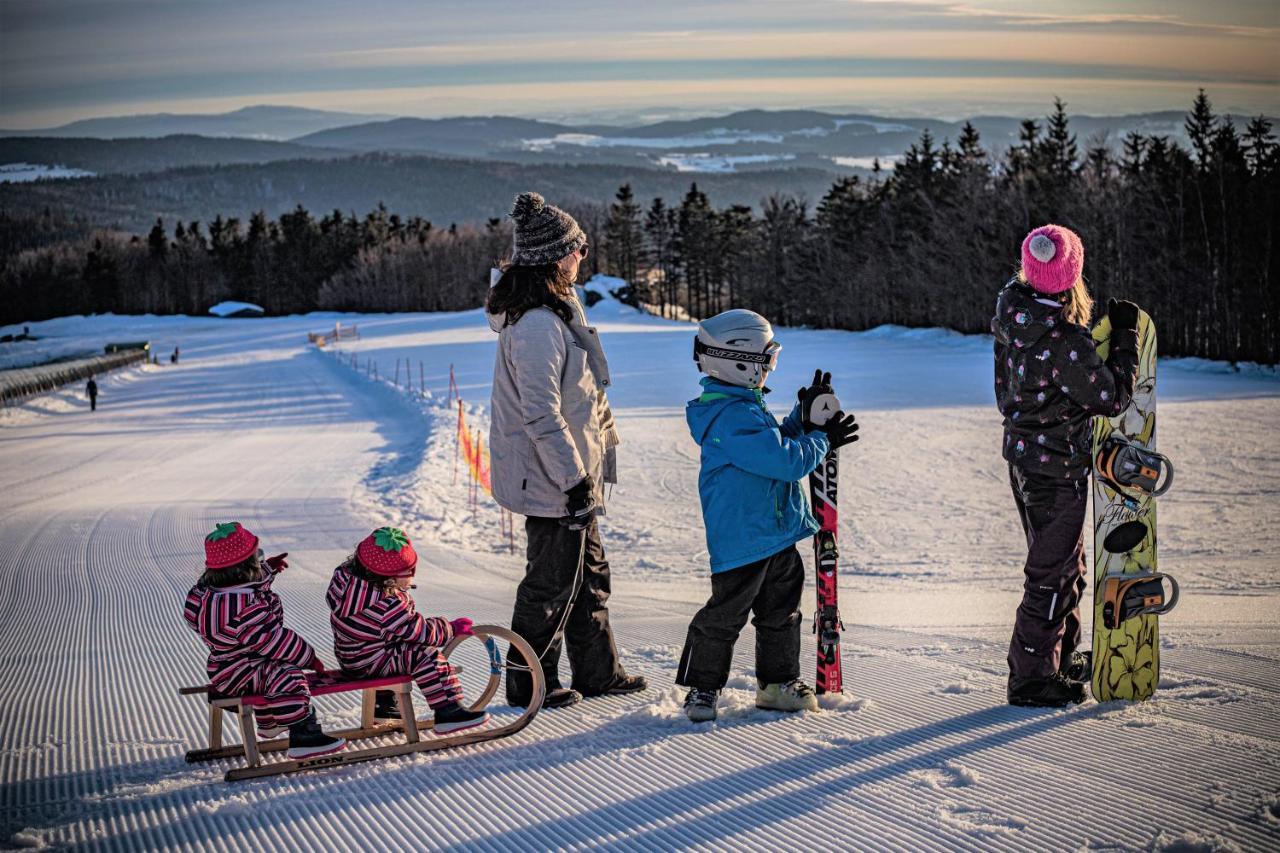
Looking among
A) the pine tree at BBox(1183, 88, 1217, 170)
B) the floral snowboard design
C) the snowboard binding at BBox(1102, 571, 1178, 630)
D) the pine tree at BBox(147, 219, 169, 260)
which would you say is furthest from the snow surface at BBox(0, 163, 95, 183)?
the snowboard binding at BBox(1102, 571, 1178, 630)

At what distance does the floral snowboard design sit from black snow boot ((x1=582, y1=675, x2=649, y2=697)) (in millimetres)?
1881

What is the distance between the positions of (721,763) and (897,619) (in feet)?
10.8

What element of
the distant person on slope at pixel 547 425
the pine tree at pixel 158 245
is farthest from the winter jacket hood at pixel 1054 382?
the pine tree at pixel 158 245

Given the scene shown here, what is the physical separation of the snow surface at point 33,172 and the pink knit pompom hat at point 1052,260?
50.0 metres

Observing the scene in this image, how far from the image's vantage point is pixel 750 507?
13.8 ft

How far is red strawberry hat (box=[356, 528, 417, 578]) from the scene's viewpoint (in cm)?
386

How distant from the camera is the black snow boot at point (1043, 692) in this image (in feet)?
14.2

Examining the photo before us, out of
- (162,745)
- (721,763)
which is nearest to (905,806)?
(721,763)

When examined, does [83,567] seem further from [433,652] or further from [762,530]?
[762,530]

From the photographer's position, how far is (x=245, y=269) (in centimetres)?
12031

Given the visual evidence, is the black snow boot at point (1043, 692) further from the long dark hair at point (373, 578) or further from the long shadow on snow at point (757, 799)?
the long dark hair at point (373, 578)

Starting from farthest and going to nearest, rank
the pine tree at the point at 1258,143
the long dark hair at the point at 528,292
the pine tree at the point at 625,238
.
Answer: the pine tree at the point at 625,238, the pine tree at the point at 1258,143, the long dark hair at the point at 528,292

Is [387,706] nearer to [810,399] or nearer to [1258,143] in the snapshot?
[810,399]

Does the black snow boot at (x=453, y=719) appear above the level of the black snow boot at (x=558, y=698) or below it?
above
